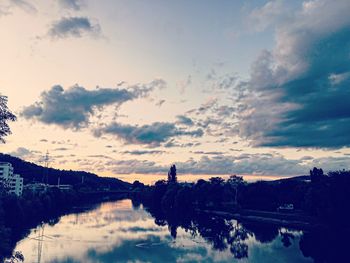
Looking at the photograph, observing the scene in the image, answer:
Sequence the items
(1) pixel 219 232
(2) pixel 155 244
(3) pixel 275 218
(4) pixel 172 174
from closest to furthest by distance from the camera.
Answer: (2) pixel 155 244, (1) pixel 219 232, (3) pixel 275 218, (4) pixel 172 174

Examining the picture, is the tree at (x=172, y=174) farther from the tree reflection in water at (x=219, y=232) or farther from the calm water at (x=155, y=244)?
the calm water at (x=155, y=244)

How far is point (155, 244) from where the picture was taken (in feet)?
198

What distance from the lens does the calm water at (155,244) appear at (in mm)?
49719

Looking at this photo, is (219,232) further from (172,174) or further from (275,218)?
(172,174)

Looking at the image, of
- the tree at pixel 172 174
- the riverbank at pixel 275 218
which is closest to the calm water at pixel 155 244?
the riverbank at pixel 275 218

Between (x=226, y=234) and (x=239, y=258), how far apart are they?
2394cm

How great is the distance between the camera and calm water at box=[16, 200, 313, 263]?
49.7 meters

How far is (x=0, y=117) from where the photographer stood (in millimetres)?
15578

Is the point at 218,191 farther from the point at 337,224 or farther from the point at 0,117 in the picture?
the point at 0,117

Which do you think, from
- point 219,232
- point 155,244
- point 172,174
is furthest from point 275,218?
point 172,174

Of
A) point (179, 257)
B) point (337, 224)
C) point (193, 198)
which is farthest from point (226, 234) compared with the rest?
point (193, 198)

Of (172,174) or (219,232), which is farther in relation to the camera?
(172,174)

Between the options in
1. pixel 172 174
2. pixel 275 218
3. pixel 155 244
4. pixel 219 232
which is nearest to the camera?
pixel 155 244

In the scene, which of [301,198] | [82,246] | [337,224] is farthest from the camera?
[301,198]
